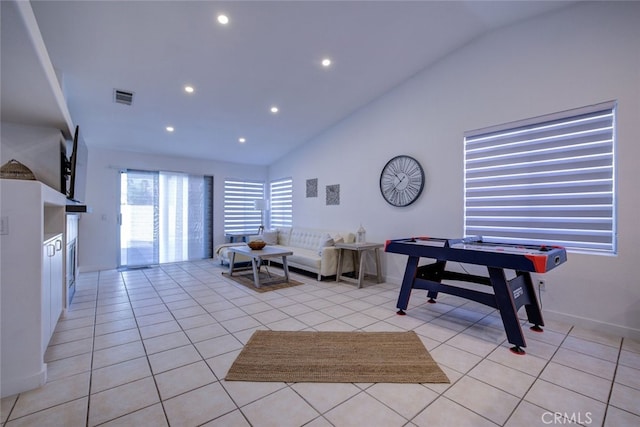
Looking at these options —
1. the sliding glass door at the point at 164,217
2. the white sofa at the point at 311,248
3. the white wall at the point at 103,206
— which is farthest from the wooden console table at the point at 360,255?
the white wall at the point at 103,206

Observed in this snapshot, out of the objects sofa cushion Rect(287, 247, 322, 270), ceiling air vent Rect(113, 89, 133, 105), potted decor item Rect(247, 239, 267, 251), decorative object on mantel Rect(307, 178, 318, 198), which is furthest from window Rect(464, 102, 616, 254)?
ceiling air vent Rect(113, 89, 133, 105)

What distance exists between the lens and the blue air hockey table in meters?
2.32

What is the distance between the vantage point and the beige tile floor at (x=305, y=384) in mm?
1583

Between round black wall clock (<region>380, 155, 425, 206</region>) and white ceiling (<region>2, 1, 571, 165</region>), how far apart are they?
4.16 feet

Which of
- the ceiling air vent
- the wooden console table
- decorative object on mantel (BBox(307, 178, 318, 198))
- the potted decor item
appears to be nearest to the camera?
the ceiling air vent

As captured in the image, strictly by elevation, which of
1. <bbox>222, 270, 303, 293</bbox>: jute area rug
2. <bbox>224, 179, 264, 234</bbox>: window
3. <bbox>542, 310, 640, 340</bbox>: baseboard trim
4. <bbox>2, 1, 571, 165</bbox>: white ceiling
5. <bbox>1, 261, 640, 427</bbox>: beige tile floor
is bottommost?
<bbox>1, 261, 640, 427</bbox>: beige tile floor

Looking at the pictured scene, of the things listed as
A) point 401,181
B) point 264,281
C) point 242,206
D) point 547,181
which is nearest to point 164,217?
point 242,206

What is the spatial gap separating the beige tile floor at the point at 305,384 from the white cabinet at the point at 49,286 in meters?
0.25

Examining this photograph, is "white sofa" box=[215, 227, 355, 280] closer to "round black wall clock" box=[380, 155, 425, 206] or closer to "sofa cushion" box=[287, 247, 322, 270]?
"sofa cushion" box=[287, 247, 322, 270]

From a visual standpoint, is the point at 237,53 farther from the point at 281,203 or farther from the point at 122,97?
the point at 281,203

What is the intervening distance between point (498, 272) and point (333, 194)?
11.5 ft

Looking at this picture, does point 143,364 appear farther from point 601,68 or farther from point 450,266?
point 601,68

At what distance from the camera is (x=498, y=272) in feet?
8.13

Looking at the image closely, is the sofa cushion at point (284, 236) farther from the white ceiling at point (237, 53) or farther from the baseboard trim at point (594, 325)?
the baseboard trim at point (594, 325)
